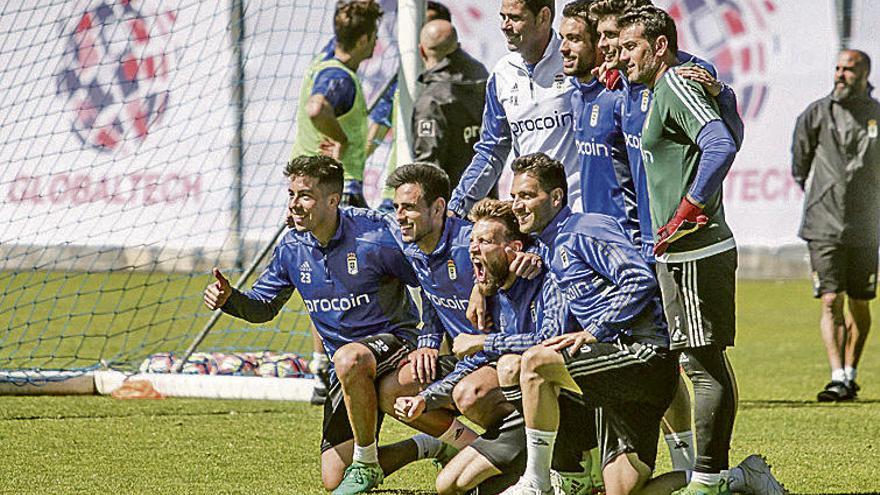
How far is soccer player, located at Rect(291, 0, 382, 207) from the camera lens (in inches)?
330

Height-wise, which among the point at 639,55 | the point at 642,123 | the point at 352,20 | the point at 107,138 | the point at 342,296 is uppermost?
the point at 639,55

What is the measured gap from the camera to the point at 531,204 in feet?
17.9

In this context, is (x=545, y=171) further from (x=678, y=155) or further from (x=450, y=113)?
(x=450, y=113)

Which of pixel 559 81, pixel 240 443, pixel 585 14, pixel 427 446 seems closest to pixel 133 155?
pixel 240 443

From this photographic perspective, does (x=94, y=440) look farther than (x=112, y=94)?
No

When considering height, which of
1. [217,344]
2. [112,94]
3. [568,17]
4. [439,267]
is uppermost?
[568,17]

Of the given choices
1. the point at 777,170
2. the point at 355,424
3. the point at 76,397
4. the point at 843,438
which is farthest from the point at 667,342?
the point at 777,170

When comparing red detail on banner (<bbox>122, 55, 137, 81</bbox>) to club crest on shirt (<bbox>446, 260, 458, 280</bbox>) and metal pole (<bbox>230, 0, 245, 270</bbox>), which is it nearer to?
metal pole (<bbox>230, 0, 245, 270</bbox>)

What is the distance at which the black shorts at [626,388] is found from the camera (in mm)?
5180

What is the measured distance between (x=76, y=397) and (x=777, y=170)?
9659mm

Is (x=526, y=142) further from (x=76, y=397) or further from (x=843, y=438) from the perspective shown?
(x=76, y=397)

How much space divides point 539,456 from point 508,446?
38 cm

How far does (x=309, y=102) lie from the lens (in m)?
8.41

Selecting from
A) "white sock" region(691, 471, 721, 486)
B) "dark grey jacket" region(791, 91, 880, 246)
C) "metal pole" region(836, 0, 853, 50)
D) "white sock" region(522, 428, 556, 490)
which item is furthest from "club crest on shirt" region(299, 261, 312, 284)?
"metal pole" region(836, 0, 853, 50)
